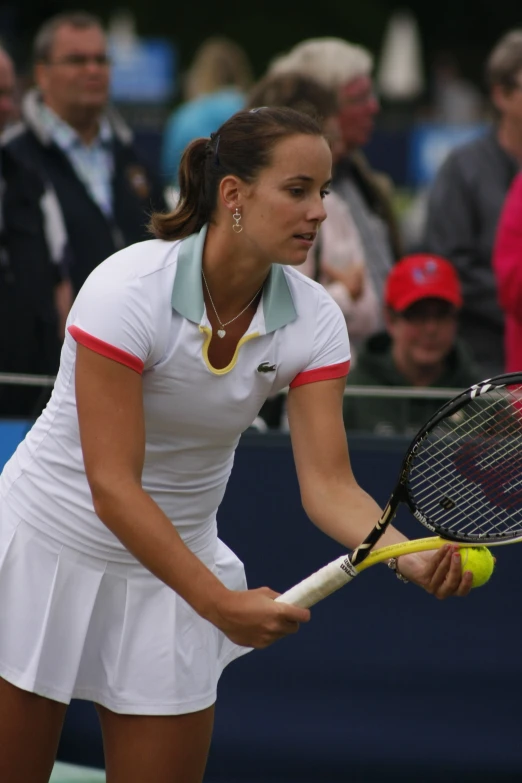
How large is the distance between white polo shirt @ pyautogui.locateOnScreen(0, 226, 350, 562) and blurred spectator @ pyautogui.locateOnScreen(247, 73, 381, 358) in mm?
1761

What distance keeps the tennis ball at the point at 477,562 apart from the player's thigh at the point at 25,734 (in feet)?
3.03

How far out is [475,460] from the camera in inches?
141

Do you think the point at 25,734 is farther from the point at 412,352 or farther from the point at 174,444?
the point at 412,352

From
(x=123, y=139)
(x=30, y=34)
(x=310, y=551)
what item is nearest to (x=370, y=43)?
(x=30, y=34)

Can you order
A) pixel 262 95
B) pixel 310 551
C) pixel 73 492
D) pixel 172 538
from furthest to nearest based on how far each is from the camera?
pixel 262 95
pixel 310 551
pixel 73 492
pixel 172 538

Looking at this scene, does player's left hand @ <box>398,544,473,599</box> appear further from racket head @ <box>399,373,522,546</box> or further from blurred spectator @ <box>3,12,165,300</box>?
blurred spectator @ <box>3,12,165,300</box>

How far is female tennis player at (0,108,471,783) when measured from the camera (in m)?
2.80

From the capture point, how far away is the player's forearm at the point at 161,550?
2.68 meters

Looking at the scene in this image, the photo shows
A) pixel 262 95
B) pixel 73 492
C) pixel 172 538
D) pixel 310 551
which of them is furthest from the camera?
pixel 262 95

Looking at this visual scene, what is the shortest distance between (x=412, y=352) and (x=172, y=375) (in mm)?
1982

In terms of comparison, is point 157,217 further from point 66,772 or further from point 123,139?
point 123,139

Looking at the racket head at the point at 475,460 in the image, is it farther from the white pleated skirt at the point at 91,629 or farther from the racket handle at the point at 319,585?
the white pleated skirt at the point at 91,629

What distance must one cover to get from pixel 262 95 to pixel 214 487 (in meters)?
2.07

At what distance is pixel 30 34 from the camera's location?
89.9ft
